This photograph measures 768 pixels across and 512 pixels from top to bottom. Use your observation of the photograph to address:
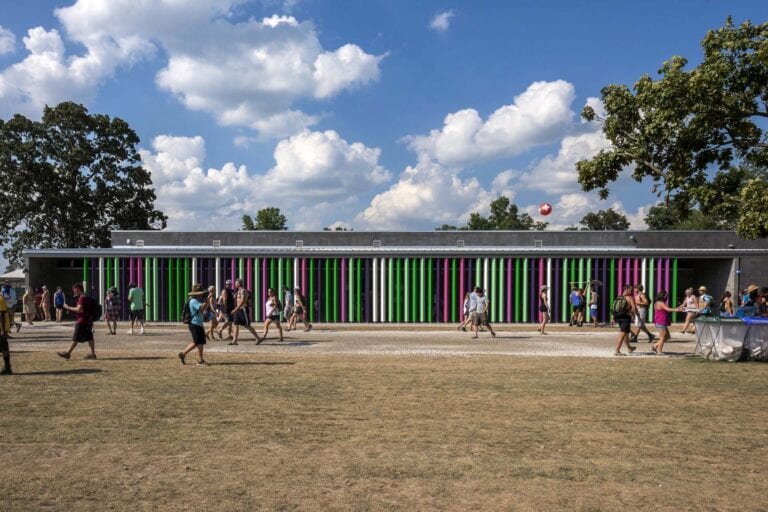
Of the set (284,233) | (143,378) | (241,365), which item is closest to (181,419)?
(143,378)

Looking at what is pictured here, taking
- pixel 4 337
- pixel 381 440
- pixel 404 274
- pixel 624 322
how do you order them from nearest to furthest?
pixel 381 440, pixel 4 337, pixel 624 322, pixel 404 274

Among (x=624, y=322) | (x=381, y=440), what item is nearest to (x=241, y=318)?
(x=624, y=322)

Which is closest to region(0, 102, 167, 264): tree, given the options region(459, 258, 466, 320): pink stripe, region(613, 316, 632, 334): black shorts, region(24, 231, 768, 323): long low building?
region(24, 231, 768, 323): long low building

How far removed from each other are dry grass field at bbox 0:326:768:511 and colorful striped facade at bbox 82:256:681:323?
16329 millimetres

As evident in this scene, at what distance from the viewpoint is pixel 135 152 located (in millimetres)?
44875

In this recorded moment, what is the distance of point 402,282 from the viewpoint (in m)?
28.0

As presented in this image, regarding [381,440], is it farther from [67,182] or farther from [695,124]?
[67,182]

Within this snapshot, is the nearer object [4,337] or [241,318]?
[4,337]

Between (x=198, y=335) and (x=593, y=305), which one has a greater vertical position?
(x=198, y=335)

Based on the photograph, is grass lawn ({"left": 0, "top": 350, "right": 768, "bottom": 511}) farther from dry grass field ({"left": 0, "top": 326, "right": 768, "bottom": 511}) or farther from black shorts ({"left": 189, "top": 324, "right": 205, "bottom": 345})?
black shorts ({"left": 189, "top": 324, "right": 205, "bottom": 345})

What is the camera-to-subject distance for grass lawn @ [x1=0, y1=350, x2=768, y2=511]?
5133 millimetres

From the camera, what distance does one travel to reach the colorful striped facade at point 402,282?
91.0ft

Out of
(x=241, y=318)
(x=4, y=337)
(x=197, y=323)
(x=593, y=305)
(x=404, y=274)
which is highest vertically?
(x=404, y=274)

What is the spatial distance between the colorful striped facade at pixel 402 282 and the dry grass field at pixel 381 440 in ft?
53.6
